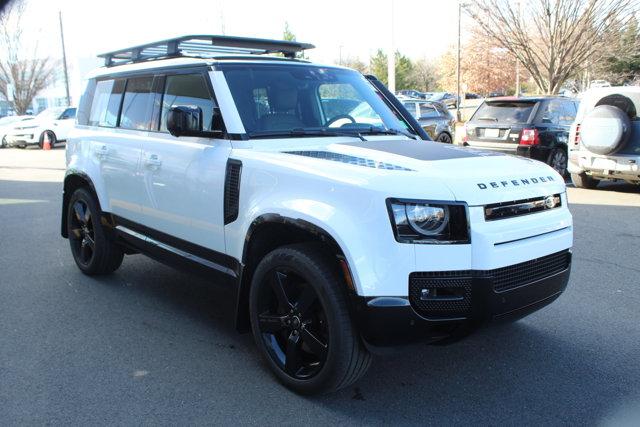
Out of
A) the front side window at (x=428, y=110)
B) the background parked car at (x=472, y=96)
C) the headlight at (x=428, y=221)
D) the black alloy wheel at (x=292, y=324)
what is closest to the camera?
the headlight at (x=428, y=221)

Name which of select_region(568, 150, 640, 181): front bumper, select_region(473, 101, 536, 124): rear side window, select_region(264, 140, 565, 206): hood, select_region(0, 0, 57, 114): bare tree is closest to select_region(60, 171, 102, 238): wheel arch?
select_region(264, 140, 565, 206): hood

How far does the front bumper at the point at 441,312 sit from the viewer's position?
2971mm

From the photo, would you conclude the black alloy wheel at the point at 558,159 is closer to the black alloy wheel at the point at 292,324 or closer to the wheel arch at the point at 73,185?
the wheel arch at the point at 73,185

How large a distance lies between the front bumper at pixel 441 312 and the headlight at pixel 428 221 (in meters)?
0.20

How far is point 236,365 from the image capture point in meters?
3.92

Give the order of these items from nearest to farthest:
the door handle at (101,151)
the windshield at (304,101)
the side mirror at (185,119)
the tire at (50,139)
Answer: the side mirror at (185,119), the windshield at (304,101), the door handle at (101,151), the tire at (50,139)

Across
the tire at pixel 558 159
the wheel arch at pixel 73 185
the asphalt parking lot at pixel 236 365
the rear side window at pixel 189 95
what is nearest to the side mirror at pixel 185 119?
the rear side window at pixel 189 95

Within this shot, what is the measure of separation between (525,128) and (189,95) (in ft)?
28.6

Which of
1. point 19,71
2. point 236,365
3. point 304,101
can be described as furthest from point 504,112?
point 19,71

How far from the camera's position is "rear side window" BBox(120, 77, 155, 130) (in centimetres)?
480

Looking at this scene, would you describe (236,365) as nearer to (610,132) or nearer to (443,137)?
(610,132)

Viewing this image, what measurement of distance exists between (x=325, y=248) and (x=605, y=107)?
8.27m

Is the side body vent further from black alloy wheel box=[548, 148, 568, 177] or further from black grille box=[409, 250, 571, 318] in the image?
black alloy wheel box=[548, 148, 568, 177]

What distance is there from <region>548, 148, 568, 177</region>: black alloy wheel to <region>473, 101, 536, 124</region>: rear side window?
3.05 feet
